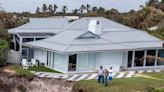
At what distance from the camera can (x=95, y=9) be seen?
4461 inches

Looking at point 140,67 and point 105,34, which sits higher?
point 105,34

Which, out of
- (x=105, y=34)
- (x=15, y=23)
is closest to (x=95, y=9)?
(x=15, y=23)

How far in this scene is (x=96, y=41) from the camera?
45344mm

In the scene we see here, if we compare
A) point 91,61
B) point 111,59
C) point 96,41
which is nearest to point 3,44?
point 91,61

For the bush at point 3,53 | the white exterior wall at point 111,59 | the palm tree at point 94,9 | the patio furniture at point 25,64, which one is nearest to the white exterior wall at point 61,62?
the patio furniture at point 25,64

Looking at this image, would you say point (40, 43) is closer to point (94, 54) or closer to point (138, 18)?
point (94, 54)

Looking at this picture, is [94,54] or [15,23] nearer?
[94,54]

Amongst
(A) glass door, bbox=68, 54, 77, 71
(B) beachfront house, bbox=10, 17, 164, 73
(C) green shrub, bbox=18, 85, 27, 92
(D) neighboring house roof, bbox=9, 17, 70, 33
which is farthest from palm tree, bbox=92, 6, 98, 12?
(C) green shrub, bbox=18, 85, 27, 92

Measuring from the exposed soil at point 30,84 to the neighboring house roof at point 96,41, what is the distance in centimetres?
394

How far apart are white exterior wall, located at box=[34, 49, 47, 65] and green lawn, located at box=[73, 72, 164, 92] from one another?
30.7 ft

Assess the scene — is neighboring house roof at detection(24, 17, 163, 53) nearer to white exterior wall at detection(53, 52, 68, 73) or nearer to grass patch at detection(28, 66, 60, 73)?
white exterior wall at detection(53, 52, 68, 73)

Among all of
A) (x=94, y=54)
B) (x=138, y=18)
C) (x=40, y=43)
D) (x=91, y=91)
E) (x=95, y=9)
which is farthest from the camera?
(x=95, y=9)

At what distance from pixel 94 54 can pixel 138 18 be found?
35.7 m

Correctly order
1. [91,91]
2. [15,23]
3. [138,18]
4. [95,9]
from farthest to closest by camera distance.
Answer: [95,9] → [138,18] → [15,23] → [91,91]
